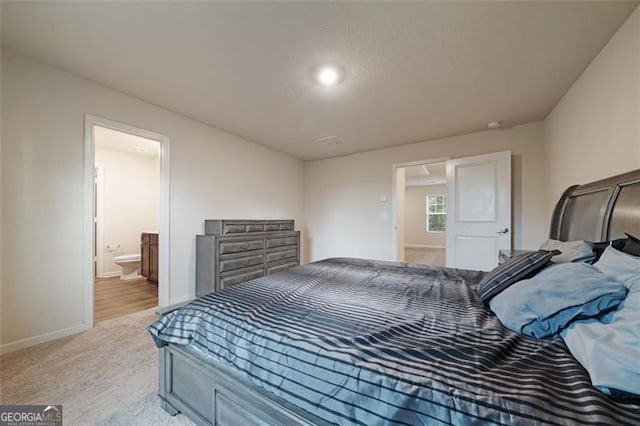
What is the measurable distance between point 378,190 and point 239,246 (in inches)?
103

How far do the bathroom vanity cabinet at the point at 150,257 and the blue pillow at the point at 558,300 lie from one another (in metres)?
4.69

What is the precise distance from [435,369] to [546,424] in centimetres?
26

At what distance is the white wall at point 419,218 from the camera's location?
922cm

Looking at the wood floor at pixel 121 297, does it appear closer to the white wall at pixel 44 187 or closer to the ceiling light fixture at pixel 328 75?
the white wall at pixel 44 187

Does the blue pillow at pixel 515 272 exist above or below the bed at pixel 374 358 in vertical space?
above

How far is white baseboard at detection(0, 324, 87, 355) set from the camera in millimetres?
2043

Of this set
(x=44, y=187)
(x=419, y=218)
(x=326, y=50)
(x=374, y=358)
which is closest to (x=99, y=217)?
(x=44, y=187)

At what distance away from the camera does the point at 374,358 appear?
85 cm

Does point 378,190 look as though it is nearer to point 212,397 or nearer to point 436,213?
point 212,397

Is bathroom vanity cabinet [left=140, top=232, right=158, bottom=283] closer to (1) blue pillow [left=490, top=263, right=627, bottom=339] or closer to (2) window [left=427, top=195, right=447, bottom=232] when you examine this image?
(1) blue pillow [left=490, top=263, right=627, bottom=339]

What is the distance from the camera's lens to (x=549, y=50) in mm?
1942

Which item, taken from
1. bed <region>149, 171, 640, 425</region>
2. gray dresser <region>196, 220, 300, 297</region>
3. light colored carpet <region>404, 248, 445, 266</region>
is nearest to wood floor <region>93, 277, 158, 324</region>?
gray dresser <region>196, 220, 300, 297</region>

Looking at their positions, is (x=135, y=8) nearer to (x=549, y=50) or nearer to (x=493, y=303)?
(x=493, y=303)

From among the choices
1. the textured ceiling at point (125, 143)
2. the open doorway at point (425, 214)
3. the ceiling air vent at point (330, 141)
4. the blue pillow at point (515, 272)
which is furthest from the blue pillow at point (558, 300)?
the open doorway at point (425, 214)
